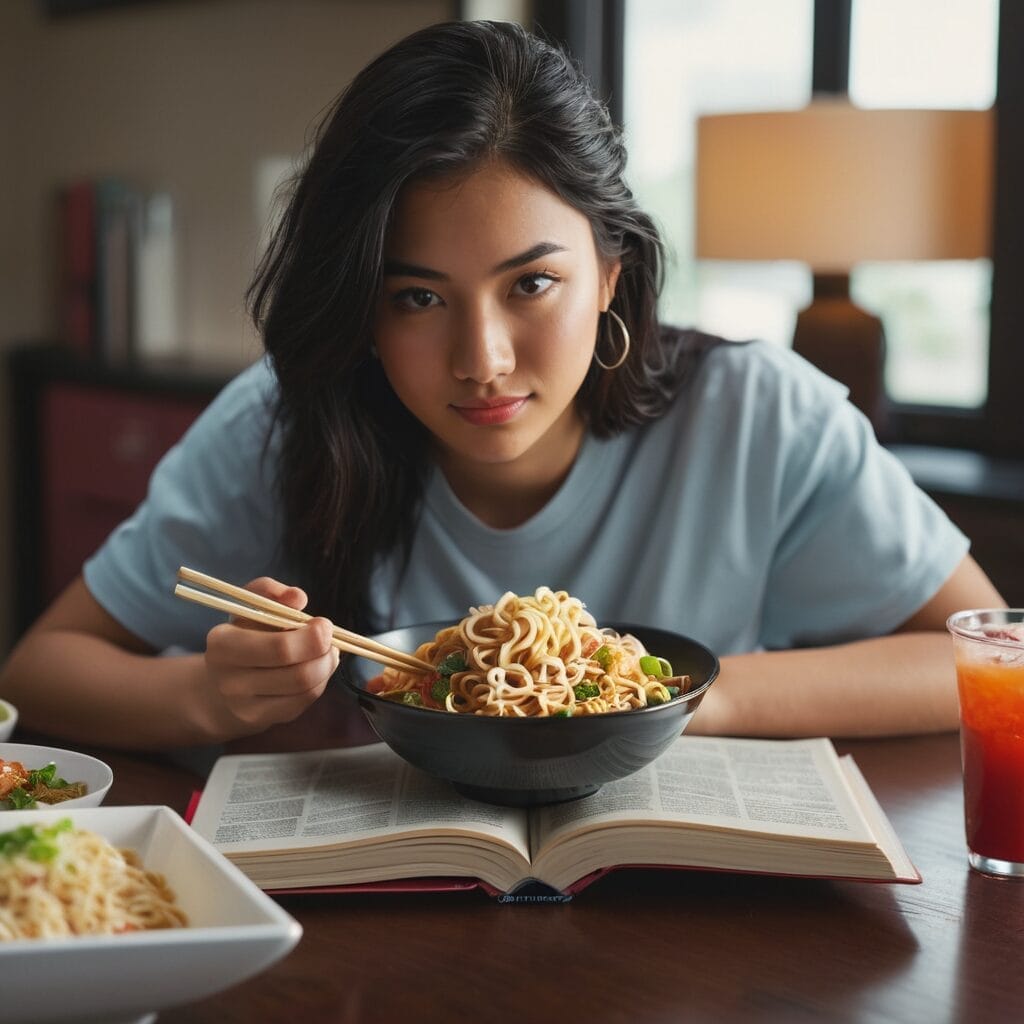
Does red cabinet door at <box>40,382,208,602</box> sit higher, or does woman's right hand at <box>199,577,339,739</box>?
woman's right hand at <box>199,577,339,739</box>

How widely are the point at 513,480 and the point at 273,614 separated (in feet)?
2.14

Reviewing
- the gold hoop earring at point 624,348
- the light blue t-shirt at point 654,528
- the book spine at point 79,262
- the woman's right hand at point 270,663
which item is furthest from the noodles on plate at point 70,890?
the book spine at point 79,262

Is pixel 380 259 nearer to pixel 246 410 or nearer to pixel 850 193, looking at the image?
pixel 246 410

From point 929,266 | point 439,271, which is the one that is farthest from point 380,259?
point 929,266

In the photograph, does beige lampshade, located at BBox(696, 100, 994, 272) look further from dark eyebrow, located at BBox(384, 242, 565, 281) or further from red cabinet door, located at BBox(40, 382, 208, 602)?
red cabinet door, located at BBox(40, 382, 208, 602)

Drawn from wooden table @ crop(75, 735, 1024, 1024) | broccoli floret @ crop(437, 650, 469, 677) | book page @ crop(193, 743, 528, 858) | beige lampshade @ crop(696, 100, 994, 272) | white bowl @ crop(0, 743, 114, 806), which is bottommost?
wooden table @ crop(75, 735, 1024, 1024)

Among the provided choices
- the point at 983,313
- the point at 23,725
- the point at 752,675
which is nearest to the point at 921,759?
the point at 752,675

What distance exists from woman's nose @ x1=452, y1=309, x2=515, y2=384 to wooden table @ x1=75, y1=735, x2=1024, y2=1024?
0.55 meters

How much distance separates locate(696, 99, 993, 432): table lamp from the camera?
2432 mm

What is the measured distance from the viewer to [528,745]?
105 centimetres

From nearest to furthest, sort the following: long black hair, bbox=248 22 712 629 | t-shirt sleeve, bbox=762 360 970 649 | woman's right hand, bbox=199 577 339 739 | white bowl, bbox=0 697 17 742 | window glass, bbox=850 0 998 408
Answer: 1. woman's right hand, bbox=199 577 339 739
2. white bowl, bbox=0 697 17 742
3. long black hair, bbox=248 22 712 629
4. t-shirt sleeve, bbox=762 360 970 649
5. window glass, bbox=850 0 998 408

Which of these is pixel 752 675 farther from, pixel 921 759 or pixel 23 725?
pixel 23 725

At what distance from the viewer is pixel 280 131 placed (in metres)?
3.68

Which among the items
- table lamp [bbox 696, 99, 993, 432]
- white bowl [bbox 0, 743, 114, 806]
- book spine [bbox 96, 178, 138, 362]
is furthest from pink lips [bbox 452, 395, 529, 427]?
book spine [bbox 96, 178, 138, 362]
